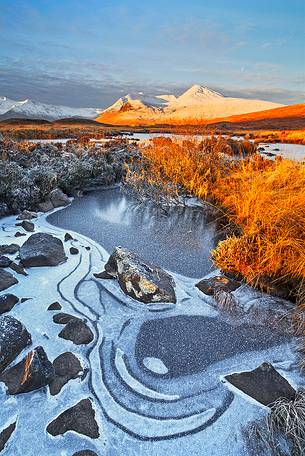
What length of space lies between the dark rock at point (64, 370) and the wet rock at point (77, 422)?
0.21 metres

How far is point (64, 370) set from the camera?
2.27m

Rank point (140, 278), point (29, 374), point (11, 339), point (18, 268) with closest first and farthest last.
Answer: point (29, 374)
point (11, 339)
point (140, 278)
point (18, 268)

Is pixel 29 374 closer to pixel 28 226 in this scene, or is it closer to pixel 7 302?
pixel 7 302

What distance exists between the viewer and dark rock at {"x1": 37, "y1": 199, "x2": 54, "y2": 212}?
21.3 ft

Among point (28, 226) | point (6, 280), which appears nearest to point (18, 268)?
point (6, 280)

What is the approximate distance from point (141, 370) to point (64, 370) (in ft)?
1.94

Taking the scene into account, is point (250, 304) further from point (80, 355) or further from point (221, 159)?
point (221, 159)

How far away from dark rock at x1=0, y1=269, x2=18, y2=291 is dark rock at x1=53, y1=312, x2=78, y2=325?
0.81m

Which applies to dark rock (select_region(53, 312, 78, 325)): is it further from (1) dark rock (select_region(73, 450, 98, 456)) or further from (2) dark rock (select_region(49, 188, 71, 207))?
(2) dark rock (select_region(49, 188, 71, 207))

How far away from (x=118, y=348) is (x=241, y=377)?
1.02 m

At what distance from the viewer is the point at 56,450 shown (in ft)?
5.77

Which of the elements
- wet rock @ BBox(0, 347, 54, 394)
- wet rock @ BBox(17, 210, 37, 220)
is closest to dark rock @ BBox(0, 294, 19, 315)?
wet rock @ BBox(0, 347, 54, 394)

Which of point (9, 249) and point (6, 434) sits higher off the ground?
point (9, 249)

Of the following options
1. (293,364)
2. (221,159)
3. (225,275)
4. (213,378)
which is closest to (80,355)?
(213,378)
